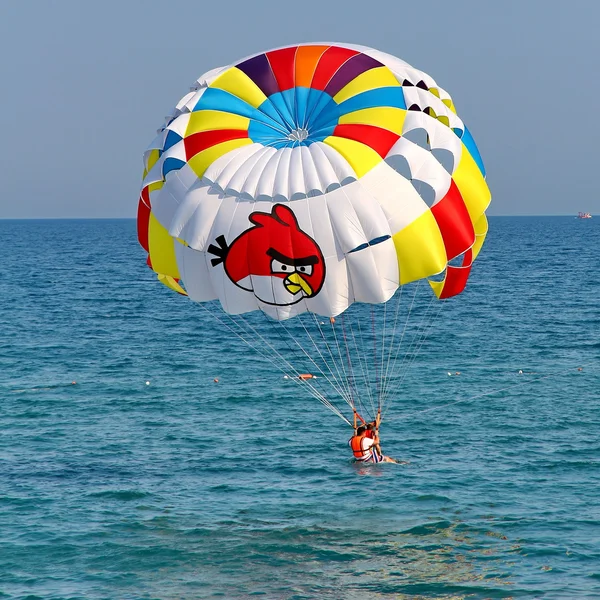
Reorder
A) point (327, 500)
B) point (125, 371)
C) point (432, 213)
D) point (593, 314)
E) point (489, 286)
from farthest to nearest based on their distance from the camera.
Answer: point (489, 286) < point (593, 314) < point (125, 371) < point (327, 500) < point (432, 213)

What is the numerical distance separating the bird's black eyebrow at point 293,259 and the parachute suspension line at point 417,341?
65.9ft

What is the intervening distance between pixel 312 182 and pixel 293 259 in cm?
213

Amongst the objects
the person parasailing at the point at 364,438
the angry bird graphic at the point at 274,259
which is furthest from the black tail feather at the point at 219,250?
the person parasailing at the point at 364,438

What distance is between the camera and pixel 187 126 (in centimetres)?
2777

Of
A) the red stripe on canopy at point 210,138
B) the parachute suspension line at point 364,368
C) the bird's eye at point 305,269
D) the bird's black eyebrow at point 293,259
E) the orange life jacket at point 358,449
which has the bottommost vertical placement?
the orange life jacket at point 358,449

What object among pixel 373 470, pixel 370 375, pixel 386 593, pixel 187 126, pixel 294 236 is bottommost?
pixel 386 593

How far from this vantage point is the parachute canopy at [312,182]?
25969 millimetres

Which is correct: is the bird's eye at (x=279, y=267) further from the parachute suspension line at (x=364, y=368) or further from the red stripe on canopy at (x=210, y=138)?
the parachute suspension line at (x=364, y=368)

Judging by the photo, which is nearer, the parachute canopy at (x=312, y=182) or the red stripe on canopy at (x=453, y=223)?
the parachute canopy at (x=312, y=182)

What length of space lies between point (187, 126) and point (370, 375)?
25638 millimetres

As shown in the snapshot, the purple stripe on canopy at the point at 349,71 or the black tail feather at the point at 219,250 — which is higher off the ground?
the purple stripe on canopy at the point at 349,71

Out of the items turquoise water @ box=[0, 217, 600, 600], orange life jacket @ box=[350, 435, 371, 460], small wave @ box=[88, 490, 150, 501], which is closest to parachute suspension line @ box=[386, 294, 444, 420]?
turquoise water @ box=[0, 217, 600, 600]

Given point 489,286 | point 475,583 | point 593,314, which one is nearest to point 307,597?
point 475,583

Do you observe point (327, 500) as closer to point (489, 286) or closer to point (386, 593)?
point (386, 593)
